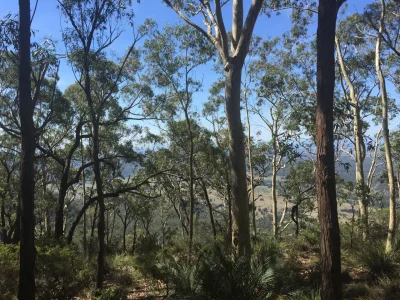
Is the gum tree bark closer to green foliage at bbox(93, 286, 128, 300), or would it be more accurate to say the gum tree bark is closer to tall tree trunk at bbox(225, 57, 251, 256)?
tall tree trunk at bbox(225, 57, 251, 256)

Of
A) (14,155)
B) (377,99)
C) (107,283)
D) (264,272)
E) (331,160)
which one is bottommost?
(107,283)

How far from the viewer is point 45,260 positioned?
643 cm

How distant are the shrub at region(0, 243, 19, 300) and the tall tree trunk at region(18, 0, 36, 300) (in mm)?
1238

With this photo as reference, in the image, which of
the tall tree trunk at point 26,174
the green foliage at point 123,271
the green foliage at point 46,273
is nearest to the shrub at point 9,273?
the green foliage at point 46,273

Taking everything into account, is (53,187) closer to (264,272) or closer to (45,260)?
(45,260)

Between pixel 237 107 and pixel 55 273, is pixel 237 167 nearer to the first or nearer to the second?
pixel 237 107

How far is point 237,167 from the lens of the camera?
695 centimetres

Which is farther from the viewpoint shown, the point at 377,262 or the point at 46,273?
the point at 377,262

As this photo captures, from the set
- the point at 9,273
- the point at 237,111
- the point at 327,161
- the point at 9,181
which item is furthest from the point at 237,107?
the point at 9,181

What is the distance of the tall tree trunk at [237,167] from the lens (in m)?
6.73

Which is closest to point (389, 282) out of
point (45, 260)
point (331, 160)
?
point (331, 160)

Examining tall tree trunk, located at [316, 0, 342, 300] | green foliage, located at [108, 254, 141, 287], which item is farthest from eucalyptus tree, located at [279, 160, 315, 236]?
tall tree trunk, located at [316, 0, 342, 300]

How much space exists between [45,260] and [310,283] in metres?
5.42

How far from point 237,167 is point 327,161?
121 inches
